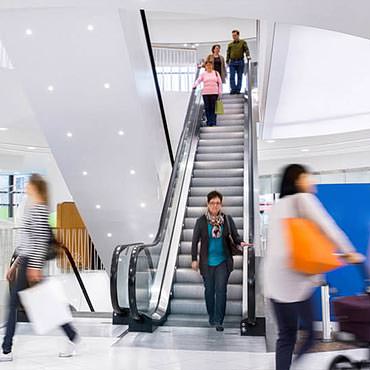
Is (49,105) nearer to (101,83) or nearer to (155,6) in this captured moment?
(101,83)

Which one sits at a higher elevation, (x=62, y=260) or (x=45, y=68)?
(x=45, y=68)

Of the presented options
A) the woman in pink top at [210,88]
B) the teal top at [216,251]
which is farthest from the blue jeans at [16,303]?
the woman in pink top at [210,88]

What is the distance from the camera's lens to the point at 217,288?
23.1ft

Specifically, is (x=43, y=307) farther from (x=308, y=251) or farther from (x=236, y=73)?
(x=236, y=73)

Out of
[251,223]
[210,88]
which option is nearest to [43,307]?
[251,223]

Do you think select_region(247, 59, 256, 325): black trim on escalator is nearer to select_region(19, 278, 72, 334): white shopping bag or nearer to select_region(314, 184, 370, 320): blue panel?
select_region(314, 184, 370, 320): blue panel

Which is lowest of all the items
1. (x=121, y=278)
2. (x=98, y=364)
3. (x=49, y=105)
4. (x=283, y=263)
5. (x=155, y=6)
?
(x=98, y=364)

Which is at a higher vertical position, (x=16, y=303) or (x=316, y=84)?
(x=316, y=84)

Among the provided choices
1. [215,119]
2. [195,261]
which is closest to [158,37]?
[215,119]

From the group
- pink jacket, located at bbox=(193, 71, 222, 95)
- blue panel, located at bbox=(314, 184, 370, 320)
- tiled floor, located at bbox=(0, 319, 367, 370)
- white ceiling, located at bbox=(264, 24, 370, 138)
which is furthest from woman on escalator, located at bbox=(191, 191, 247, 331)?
pink jacket, located at bbox=(193, 71, 222, 95)

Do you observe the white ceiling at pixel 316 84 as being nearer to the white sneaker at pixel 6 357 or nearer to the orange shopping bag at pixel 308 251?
the orange shopping bag at pixel 308 251

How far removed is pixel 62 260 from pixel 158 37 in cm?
841

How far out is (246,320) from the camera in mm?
6895

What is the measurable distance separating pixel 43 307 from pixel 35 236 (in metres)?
0.66
